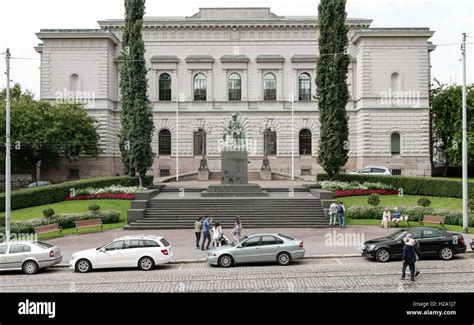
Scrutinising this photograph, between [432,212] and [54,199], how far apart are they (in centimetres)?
2688

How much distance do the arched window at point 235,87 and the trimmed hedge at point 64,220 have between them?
31.0 metres

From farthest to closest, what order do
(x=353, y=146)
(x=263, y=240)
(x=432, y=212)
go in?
(x=353, y=146) → (x=432, y=212) → (x=263, y=240)

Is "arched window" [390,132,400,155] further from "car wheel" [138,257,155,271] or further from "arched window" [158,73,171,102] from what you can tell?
"car wheel" [138,257,155,271]

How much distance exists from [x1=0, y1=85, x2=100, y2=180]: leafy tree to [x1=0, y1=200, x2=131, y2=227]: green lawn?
37.9 feet

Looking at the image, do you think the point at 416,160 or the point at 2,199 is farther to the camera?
the point at 416,160

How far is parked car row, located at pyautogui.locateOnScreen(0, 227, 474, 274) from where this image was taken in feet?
66.1

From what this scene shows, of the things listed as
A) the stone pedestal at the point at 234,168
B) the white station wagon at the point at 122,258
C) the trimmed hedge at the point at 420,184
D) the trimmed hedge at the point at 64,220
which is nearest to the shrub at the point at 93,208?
the trimmed hedge at the point at 64,220

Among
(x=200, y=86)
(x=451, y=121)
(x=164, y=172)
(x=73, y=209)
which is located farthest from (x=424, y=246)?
(x=200, y=86)

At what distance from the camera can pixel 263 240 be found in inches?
810

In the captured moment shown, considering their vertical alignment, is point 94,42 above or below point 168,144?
above
